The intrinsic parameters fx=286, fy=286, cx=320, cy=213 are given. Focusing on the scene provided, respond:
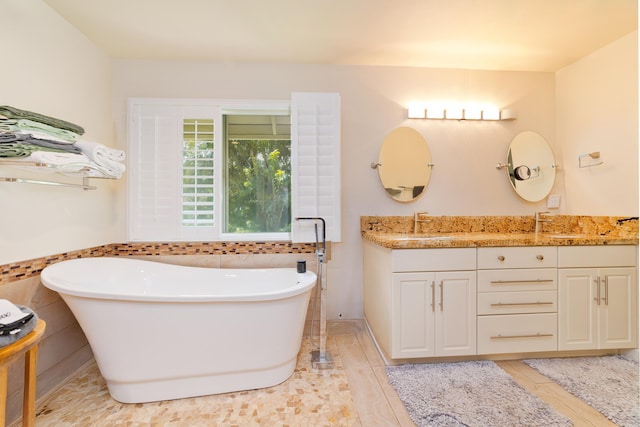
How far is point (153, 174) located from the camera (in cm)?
235

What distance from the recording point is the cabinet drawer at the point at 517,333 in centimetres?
194

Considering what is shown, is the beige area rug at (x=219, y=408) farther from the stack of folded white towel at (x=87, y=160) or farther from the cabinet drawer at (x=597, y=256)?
the cabinet drawer at (x=597, y=256)

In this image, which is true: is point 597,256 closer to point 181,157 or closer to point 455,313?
point 455,313

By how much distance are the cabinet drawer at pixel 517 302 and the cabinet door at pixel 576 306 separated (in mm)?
77

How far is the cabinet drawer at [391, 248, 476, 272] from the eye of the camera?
1881 mm

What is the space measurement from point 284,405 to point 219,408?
1.18 ft

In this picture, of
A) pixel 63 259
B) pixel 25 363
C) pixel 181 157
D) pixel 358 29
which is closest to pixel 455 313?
pixel 358 29

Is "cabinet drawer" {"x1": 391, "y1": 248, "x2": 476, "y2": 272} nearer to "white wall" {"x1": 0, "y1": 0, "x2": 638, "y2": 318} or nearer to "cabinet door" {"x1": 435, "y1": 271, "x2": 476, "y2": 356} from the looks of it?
"cabinet door" {"x1": 435, "y1": 271, "x2": 476, "y2": 356}

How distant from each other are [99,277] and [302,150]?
1.67 meters

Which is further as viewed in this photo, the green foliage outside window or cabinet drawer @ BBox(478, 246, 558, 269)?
the green foliage outside window

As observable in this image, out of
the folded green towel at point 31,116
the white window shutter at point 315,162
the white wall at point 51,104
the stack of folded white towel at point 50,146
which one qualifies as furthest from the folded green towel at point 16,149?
the white window shutter at point 315,162

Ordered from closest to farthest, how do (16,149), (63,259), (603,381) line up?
(16,149) → (603,381) → (63,259)

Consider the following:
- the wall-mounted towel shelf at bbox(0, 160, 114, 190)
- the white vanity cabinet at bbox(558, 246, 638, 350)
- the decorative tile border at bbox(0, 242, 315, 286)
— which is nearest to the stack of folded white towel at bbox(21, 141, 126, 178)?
the wall-mounted towel shelf at bbox(0, 160, 114, 190)

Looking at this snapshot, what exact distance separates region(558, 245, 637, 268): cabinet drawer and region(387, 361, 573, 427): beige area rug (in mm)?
898
